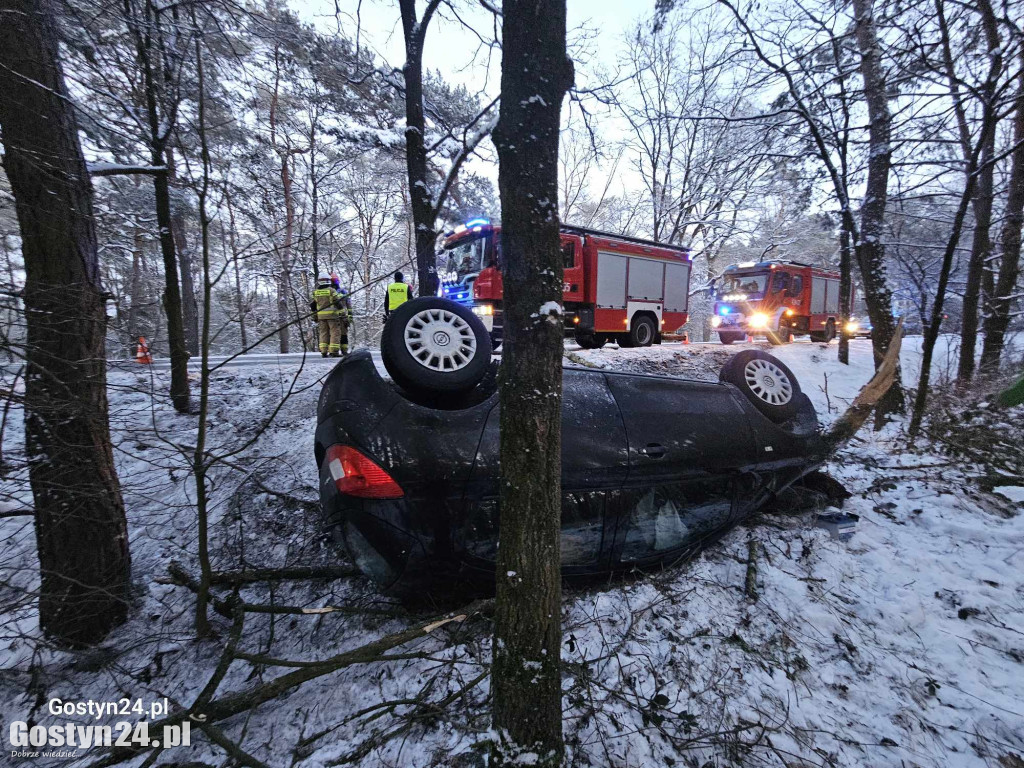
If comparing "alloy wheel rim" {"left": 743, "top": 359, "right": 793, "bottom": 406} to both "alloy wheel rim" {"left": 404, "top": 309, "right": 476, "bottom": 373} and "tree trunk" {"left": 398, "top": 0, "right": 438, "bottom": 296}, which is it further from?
"tree trunk" {"left": 398, "top": 0, "right": 438, "bottom": 296}

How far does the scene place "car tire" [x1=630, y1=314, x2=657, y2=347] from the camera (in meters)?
10.6

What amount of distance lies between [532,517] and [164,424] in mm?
5277

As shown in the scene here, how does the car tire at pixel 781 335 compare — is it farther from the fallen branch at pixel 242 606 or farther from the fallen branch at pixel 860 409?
the fallen branch at pixel 242 606

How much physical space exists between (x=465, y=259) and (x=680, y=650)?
7871 mm

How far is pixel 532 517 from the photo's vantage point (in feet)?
5.10

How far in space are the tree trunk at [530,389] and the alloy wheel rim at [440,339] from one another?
1.12 meters

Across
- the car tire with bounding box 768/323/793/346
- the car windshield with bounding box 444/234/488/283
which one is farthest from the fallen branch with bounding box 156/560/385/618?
the car tire with bounding box 768/323/793/346

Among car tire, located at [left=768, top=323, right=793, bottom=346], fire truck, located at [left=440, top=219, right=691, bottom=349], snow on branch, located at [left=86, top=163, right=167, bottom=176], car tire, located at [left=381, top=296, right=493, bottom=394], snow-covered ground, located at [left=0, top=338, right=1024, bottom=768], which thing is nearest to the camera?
snow-covered ground, located at [left=0, top=338, right=1024, bottom=768]

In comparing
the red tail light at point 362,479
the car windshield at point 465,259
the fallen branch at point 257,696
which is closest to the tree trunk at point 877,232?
the car windshield at point 465,259

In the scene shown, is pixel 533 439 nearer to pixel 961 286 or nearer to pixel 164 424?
pixel 164 424

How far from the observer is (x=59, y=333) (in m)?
2.48

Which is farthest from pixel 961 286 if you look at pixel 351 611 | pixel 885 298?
pixel 351 611

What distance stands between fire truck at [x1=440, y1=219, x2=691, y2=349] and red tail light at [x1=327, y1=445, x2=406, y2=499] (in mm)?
5798

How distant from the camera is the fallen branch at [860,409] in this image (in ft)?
12.0
